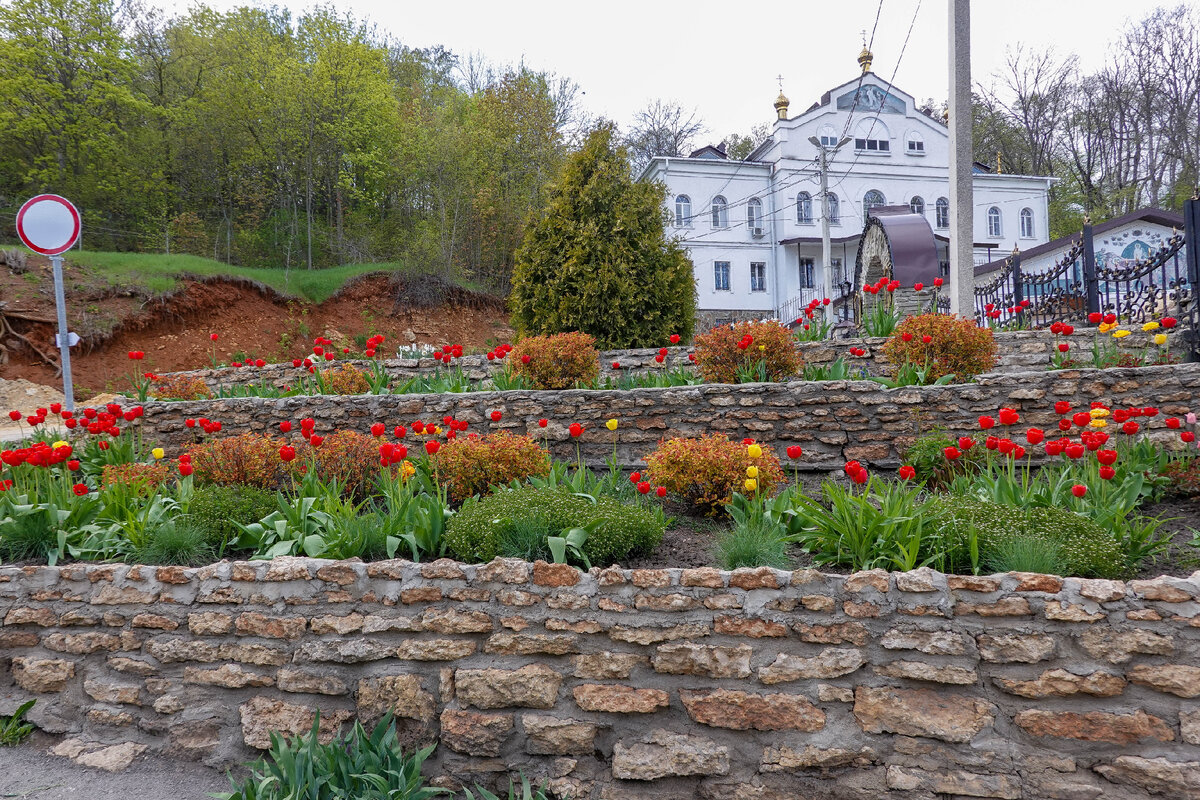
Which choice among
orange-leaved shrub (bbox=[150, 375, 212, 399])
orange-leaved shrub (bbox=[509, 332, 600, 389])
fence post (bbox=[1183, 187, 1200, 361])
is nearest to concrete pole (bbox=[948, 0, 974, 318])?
fence post (bbox=[1183, 187, 1200, 361])

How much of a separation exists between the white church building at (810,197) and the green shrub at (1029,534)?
71.8ft

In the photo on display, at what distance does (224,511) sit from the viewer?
3.83 metres

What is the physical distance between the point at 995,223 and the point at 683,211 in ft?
39.2

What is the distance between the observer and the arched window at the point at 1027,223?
26.5 m

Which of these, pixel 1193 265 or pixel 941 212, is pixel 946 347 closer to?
pixel 1193 265

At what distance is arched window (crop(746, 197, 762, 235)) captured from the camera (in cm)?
2581

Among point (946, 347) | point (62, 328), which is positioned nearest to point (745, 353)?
point (946, 347)

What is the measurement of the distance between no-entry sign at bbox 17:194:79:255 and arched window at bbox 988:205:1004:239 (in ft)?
93.1

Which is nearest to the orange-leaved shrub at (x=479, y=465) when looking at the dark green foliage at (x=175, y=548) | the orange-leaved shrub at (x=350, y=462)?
the orange-leaved shrub at (x=350, y=462)

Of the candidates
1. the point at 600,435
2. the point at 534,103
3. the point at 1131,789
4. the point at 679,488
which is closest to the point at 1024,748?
the point at 1131,789

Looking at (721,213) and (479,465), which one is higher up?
(721,213)

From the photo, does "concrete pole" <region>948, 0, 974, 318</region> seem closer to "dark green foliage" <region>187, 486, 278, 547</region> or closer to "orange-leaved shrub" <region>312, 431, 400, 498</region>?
"orange-leaved shrub" <region>312, 431, 400, 498</region>

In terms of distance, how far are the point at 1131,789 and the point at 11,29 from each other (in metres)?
26.2

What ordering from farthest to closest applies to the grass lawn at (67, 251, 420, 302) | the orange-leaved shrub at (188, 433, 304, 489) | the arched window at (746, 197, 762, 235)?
1. the arched window at (746, 197, 762, 235)
2. the grass lawn at (67, 251, 420, 302)
3. the orange-leaved shrub at (188, 433, 304, 489)
